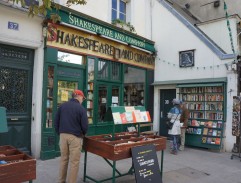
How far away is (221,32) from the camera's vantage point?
10305 mm

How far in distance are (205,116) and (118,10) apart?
5307mm

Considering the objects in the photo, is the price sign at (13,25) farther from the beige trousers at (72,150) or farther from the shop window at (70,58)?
the beige trousers at (72,150)

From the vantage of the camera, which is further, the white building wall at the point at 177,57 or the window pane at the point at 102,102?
the white building wall at the point at 177,57

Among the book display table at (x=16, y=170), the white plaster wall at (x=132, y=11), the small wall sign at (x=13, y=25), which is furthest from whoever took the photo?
the white plaster wall at (x=132, y=11)

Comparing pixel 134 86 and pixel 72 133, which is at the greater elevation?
pixel 134 86

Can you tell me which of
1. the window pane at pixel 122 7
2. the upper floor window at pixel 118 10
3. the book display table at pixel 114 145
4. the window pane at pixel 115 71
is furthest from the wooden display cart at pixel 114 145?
the window pane at pixel 122 7

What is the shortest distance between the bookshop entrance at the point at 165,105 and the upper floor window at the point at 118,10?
11.7ft

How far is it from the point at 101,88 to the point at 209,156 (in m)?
4.23

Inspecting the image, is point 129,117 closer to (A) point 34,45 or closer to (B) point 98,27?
(A) point 34,45

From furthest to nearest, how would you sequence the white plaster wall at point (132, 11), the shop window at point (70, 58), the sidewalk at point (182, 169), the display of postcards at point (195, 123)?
the display of postcards at point (195, 123)
the white plaster wall at point (132, 11)
the shop window at point (70, 58)
the sidewalk at point (182, 169)

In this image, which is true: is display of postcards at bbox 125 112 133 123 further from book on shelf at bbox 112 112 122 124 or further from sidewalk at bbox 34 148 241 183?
sidewalk at bbox 34 148 241 183

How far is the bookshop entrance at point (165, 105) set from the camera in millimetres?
10787

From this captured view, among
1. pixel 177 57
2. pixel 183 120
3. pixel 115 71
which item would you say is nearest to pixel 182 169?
pixel 183 120

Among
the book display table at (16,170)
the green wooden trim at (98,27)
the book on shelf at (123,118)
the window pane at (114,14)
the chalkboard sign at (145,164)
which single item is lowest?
the chalkboard sign at (145,164)
